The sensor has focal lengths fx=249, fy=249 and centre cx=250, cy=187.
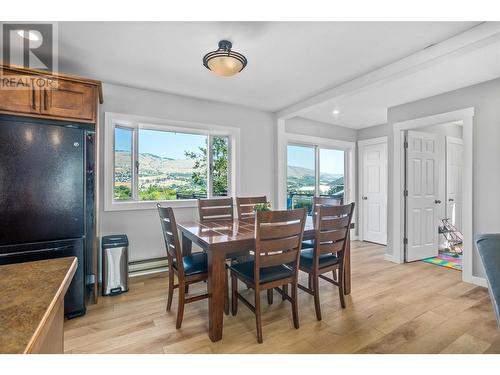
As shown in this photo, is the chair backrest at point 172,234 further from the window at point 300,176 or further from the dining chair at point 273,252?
the window at point 300,176

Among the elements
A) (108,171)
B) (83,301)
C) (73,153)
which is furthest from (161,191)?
(83,301)

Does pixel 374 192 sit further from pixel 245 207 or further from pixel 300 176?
pixel 245 207

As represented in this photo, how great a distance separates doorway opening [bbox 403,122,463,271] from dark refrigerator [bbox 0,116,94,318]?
423 cm

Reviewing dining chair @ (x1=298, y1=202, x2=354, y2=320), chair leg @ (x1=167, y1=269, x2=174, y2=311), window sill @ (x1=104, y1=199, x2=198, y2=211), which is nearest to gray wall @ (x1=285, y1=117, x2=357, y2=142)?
window sill @ (x1=104, y1=199, x2=198, y2=211)

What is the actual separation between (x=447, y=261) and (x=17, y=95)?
5.68 metres

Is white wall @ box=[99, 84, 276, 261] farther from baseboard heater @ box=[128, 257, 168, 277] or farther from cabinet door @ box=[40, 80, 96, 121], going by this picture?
cabinet door @ box=[40, 80, 96, 121]

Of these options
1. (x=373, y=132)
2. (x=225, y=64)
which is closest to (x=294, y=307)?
(x=225, y=64)

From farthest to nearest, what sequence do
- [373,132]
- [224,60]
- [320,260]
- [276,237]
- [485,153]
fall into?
[373,132]
[485,153]
[320,260]
[224,60]
[276,237]

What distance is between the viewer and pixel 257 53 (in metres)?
2.39

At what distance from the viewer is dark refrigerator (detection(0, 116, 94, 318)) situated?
2.03m

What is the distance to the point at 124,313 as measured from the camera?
234 centimetres

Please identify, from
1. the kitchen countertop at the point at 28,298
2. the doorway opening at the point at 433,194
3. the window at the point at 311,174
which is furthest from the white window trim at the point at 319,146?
the kitchen countertop at the point at 28,298

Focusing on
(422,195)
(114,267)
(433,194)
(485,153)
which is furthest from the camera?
(433,194)

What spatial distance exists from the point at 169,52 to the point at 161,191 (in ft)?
6.16
